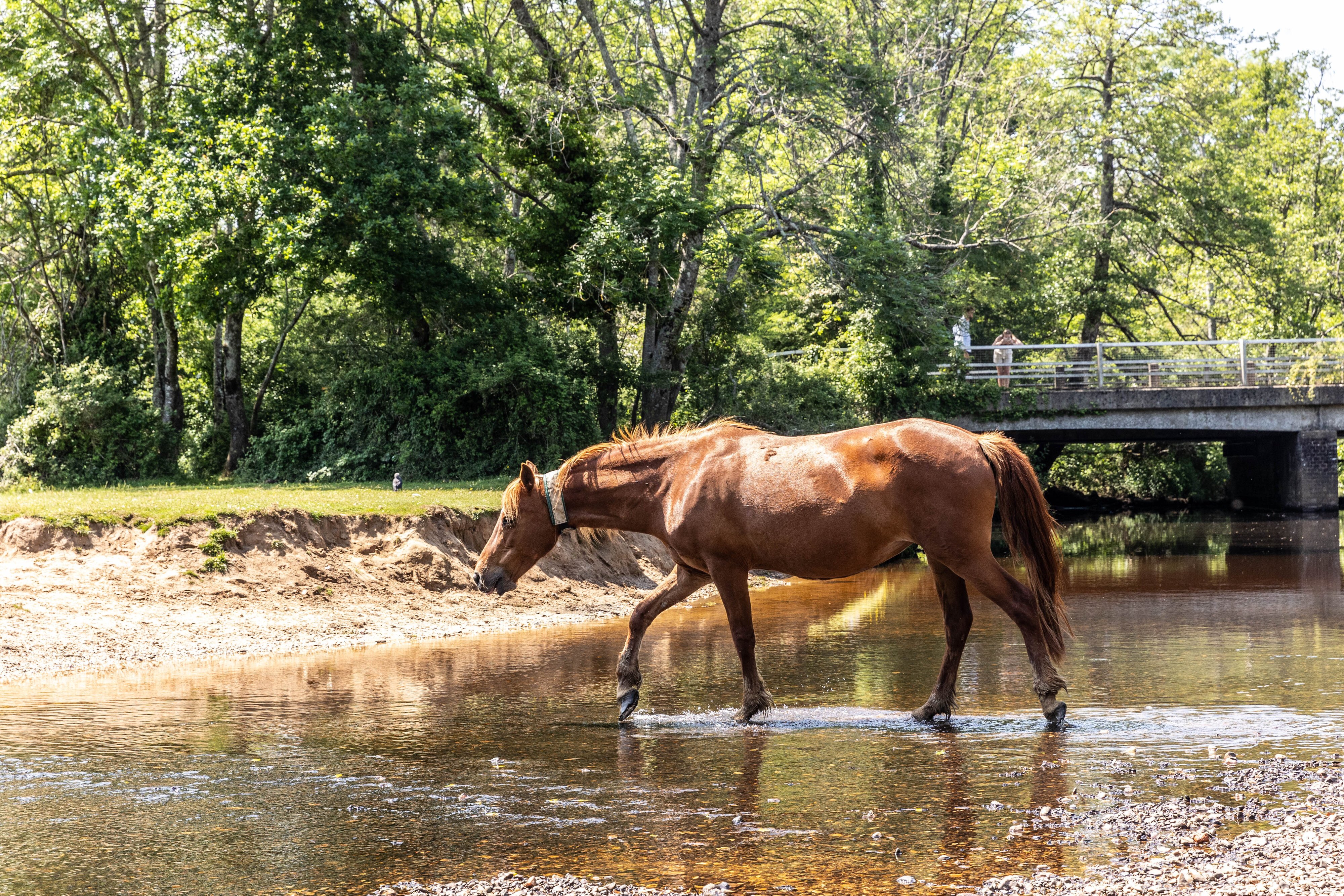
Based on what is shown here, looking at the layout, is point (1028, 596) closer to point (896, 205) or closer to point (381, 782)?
point (381, 782)

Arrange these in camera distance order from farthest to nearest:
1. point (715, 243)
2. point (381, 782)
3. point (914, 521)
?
point (715, 243) → point (914, 521) → point (381, 782)

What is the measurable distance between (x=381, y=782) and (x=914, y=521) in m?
4.15

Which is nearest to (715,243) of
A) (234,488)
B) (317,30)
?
(317,30)

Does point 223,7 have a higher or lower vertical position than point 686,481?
higher

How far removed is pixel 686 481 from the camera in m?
9.69

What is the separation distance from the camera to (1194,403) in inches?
1405

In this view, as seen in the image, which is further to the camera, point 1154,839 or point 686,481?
point 686,481

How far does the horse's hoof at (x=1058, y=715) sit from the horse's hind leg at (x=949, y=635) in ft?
2.33

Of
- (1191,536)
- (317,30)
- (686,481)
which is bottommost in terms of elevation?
(1191,536)

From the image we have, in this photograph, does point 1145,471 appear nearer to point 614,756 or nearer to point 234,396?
point 234,396

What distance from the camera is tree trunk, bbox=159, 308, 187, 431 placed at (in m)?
30.9

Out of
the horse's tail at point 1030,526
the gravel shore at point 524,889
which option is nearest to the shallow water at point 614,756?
the gravel shore at point 524,889

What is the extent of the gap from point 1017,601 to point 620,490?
3.24 meters

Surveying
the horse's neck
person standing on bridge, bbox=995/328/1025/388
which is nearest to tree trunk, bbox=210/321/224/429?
person standing on bridge, bbox=995/328/1025/388
